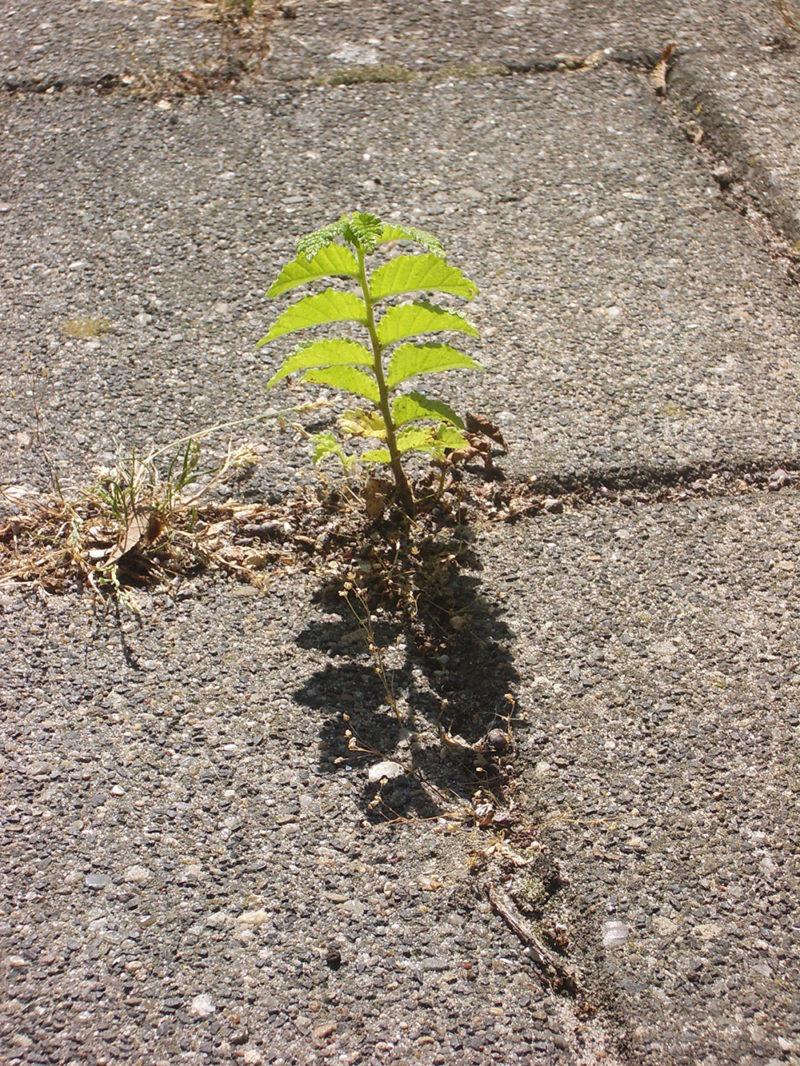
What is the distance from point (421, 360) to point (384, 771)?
75 cm

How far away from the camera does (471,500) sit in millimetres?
2254

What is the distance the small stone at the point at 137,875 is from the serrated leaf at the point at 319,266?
975 mm

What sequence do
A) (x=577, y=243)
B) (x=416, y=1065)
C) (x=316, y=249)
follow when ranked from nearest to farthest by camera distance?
(x=416, y=1065) → (x=316, y=249) → (x=577, y=243)

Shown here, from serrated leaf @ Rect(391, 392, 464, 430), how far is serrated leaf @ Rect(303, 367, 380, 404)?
0.06 m

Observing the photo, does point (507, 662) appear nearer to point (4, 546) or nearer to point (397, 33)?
point (4, 546)

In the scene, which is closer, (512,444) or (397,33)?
(512,444)

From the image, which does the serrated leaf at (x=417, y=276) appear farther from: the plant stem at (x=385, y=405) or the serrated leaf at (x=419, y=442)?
the serrated leaf at (x=419, y=442)

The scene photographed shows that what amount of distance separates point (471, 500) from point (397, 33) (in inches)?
81.5

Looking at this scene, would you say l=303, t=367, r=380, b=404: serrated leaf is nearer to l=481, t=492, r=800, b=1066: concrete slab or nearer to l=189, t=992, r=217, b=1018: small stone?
l=481, t=492, r=800, b=1066: concrete slab

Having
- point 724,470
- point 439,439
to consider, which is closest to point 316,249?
point 439,439

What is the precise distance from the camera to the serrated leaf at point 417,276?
6.22 ft

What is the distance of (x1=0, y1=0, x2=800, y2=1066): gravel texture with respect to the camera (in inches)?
60.7

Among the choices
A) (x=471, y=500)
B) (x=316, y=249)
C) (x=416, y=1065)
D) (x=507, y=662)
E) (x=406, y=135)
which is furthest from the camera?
(x=406, y=135)

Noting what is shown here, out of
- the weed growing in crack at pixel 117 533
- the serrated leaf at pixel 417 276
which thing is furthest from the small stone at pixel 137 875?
the serrated leaf at pixel 417 276
